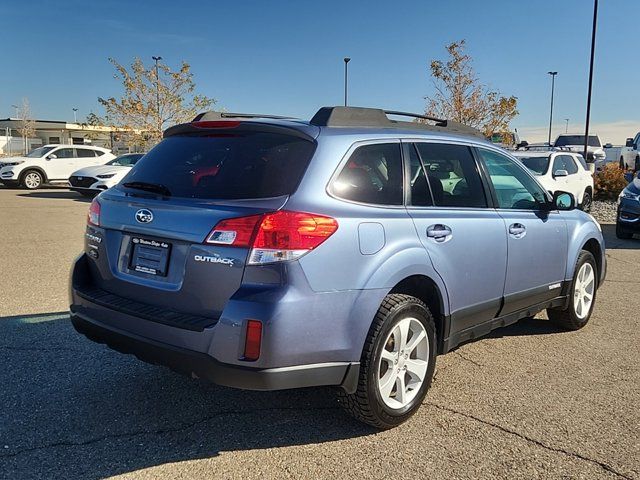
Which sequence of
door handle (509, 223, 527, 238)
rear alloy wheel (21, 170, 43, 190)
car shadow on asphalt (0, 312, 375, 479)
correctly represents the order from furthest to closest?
1. rear alloy wheel (21, 170, 43, 190)
2. door handle (509, 223, 527, 238)
3. car shadow on asphalt (0, 312, 375, 479)

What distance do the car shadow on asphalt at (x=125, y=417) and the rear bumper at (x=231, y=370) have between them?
48 cm

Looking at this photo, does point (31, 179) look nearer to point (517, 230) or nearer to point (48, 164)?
point (48, 164)

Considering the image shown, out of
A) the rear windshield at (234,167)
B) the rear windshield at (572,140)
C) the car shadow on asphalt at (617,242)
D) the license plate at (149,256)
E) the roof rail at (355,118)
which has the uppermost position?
the rear windshield at (572,140)

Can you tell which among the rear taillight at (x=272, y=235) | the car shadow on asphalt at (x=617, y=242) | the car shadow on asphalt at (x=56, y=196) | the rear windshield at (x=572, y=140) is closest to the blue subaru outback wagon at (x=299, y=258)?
the rear taillight at (x=272, y=235)

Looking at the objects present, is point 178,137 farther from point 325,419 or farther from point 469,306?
point 469,306

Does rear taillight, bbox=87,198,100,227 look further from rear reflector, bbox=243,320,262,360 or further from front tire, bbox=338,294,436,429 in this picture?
front tire, bbox=338,294,436,429

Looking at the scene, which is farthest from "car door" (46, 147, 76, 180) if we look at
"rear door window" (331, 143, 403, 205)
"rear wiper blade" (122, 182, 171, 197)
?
"rear door window" (331, 143, 403, 205)

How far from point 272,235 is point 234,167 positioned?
587 mm

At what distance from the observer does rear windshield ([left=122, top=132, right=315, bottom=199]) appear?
297cm

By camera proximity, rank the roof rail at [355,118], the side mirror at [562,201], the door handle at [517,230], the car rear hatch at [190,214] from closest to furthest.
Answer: the car rear hatch at [190,214] < the roof rail at [355,118] < the door handle at [517,230] < the side mirror at [562,201]

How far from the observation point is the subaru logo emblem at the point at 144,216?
Answer: 121 inches

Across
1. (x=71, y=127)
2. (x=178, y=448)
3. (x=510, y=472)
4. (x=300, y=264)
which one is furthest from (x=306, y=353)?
(x=71, y=127)

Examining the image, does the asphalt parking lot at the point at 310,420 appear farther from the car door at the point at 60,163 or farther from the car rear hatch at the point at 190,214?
the car door at the point at 60,163

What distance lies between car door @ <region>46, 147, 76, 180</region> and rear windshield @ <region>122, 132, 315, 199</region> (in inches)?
786
